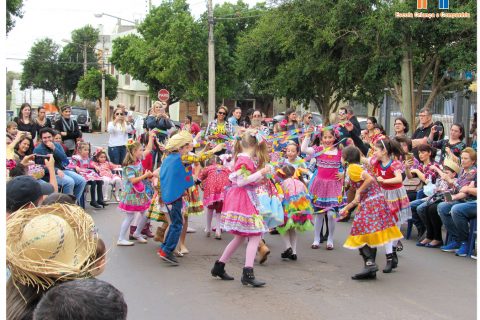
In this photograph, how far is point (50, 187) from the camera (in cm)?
703

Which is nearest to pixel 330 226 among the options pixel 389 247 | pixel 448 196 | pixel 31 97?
pixel 389 247

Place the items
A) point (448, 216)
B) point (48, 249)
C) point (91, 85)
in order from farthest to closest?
point (91, 85)
point (448, 216)
point (48, 249)

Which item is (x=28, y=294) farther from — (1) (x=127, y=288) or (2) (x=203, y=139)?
(2) (x=203, y=139)

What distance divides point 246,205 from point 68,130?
815cm

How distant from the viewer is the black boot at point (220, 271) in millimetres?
7430

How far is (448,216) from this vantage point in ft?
30.1

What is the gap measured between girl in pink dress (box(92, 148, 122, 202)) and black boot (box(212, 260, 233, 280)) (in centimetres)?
643

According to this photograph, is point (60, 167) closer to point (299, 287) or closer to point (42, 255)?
point (299, 287)

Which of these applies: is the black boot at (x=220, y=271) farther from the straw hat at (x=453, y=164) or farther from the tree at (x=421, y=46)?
the tree at (x=421, y=46)

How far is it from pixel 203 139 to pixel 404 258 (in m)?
4.09

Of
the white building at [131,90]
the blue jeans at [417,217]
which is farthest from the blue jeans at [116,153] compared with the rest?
the white building at [131,90]

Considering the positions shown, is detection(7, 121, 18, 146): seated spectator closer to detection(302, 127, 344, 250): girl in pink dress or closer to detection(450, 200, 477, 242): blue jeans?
detection(302, 127, 344, 250): girl in pink dress

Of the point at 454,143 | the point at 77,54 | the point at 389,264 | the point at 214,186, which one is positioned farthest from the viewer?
the point at 77,54

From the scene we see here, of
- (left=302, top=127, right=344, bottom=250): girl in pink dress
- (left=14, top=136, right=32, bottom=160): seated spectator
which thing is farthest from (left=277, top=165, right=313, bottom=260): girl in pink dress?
(left=14, top=136, right=32, bottom=160): seated spectator
